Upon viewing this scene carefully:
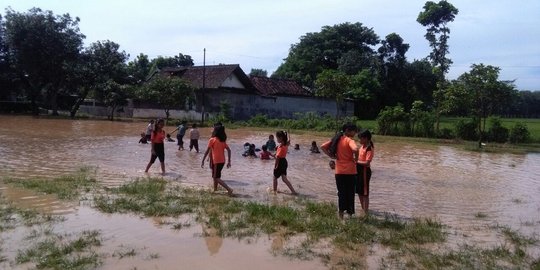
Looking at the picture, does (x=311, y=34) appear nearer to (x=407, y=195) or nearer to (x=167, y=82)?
(x=167, y=82)

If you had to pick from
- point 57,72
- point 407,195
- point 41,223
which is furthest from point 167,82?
point 41,223

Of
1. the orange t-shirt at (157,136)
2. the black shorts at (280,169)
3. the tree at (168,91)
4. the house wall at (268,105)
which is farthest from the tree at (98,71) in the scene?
the black shorts at (280,169)

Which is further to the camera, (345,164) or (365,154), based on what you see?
(365,154)

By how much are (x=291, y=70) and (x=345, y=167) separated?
53143 millimetres

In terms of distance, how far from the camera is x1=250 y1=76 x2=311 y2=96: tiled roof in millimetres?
47616

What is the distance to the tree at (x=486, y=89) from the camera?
2503 centimetres

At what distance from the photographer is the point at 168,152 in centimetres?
1902

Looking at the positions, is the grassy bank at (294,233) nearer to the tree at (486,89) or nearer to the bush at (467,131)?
the tree at (486,89)

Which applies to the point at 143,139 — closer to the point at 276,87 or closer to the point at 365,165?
the point at 365,165

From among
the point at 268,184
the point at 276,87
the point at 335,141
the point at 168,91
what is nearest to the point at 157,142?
the point at 268,184

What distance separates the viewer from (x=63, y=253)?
19.3ft

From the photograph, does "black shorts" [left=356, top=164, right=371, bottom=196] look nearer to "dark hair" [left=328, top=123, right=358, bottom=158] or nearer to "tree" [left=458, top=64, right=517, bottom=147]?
"dark hair" [left=328, top=123, right=358, bottom=158]

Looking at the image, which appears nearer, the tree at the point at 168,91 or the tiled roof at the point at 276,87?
the tree at the point at 168,91

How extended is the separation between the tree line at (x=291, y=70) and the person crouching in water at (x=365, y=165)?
2004cm
